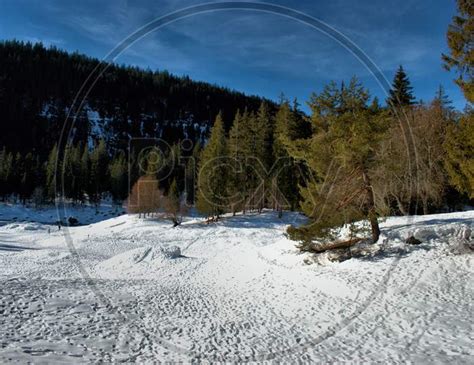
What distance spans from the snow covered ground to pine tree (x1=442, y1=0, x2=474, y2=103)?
7.15 m

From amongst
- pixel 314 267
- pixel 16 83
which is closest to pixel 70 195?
pixel 314 267

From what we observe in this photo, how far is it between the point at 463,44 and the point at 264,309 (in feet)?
42.9

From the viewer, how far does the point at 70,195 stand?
271 feet

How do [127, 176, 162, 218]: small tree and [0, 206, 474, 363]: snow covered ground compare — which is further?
[127, 176, 162, 218]: small tree

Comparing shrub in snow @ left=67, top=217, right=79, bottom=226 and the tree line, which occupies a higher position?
the tree line

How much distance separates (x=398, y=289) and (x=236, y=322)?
21.2 feet

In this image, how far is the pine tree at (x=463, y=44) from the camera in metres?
13.2

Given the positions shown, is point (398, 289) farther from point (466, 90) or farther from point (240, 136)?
point (240, 136)

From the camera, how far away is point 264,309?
13.6 metres

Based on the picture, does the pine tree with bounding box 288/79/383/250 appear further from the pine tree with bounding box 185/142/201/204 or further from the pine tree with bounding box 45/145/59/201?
the pine tree with bounding box 45/145/59/201

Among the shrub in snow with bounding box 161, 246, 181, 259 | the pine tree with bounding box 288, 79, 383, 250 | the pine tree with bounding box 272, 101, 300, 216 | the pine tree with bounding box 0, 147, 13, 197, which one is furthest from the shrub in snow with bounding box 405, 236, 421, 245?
the pine tree with bounding box 0, 147, 13, 197

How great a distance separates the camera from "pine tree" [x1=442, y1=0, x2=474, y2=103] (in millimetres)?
→ 13211

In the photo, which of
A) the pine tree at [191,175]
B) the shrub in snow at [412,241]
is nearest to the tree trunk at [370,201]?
the shrub in snow at [412,241]

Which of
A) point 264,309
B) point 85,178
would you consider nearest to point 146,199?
point 264,309
